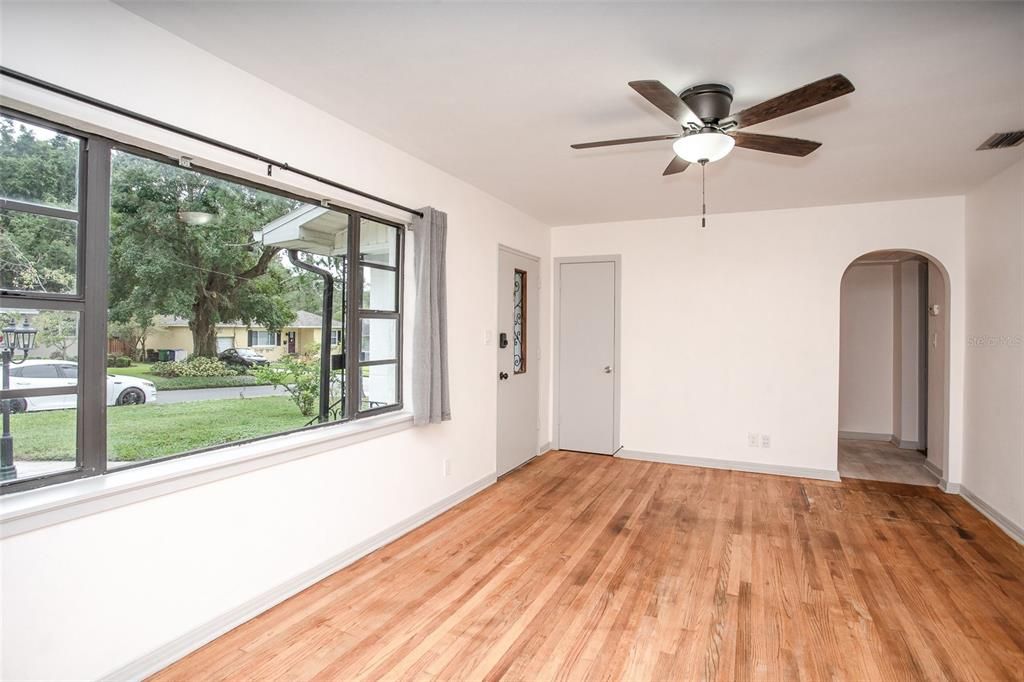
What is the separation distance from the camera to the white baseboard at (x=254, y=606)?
6.75 ft

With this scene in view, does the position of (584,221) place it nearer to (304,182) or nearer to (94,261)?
(304,182)

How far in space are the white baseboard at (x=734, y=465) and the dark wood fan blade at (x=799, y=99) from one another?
380cm

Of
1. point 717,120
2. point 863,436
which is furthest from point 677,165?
point 863,436

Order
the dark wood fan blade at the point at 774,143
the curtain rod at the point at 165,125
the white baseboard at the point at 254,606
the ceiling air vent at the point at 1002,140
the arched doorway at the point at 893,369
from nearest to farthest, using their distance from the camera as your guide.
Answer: the curtain rod at the point at 165,125
the white baseboard at the point at 254,606
the dark wood fan blade at the point at 774,143
the ceiling air vent at the point at 1002,140
the arched doorway at the point at 893,369

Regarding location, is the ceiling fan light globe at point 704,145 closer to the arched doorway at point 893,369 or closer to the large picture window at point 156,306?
the large picture window at point 156,306

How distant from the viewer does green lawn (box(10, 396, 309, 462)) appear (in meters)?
1.87

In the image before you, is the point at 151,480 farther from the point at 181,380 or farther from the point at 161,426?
the point at 181,380

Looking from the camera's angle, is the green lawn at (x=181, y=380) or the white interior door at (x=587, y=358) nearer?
the green lawn at (x=181, y=380)

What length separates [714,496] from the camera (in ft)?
14.5

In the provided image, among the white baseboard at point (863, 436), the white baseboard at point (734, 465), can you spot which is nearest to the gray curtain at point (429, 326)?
the white baseboard at point (734, 465)

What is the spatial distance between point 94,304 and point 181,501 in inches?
33.4

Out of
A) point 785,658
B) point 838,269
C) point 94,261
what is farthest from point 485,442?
point 838,269

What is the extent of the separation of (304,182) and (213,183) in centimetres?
45

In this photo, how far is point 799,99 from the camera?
210 cm
